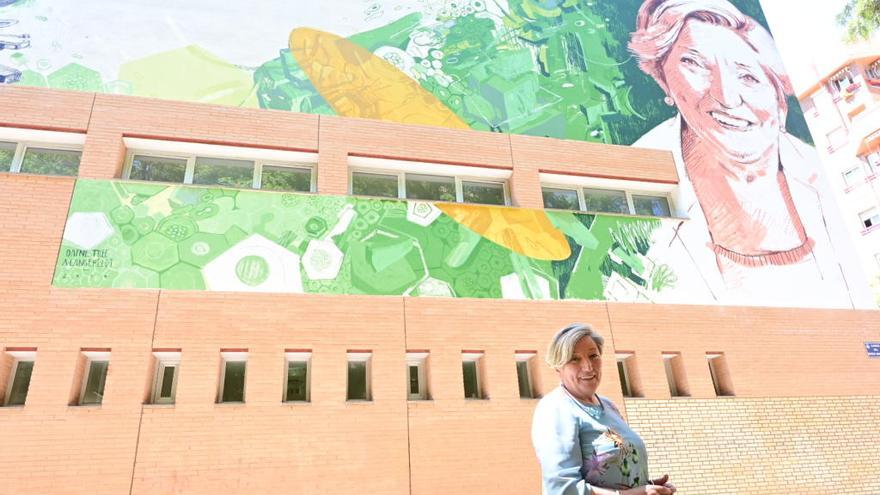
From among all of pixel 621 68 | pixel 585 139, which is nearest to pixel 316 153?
pixel 585 139

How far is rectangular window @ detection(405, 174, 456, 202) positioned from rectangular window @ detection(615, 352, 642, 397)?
14.0 feet

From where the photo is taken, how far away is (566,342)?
2.91 metres

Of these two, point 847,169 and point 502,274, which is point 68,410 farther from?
point 847,169

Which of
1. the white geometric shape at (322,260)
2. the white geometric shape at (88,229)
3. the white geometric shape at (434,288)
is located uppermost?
the white geometric shape at (88,229)

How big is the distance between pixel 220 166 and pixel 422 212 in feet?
12.0

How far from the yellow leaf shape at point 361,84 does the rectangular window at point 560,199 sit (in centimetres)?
214

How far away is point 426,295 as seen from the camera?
9.48 m

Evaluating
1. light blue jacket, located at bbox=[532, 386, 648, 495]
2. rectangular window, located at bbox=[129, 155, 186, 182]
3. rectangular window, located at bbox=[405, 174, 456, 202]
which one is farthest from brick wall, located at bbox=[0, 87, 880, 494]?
light blue jacket, located at bbox=[532, 386, 648, 495]

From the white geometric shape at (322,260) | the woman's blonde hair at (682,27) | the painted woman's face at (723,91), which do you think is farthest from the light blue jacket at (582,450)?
the woman's blonde hair at (682,27)

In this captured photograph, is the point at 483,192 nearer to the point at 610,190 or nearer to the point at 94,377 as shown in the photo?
the point at 610,190

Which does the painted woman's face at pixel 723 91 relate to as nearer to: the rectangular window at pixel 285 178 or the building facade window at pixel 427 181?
the building facade window at pixel 427 181

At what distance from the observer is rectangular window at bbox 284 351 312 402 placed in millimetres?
8539

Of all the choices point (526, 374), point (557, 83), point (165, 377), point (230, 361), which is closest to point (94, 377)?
point (165, 377)

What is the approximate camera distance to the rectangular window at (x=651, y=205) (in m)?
12.0
